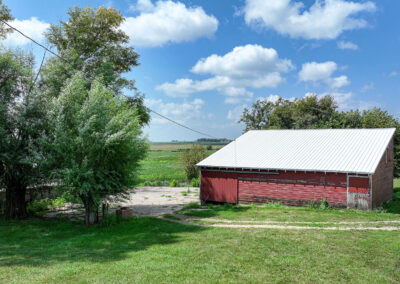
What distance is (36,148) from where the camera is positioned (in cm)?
1828

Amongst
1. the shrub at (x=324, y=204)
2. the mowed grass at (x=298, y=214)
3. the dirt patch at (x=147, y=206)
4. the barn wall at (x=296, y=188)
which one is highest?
the barn wall at (x=296, y=188)

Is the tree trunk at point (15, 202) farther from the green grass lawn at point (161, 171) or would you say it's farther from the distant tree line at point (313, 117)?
the distant tree line at point (313, 117)

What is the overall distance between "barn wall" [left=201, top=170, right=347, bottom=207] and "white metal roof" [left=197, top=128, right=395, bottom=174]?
0.77m

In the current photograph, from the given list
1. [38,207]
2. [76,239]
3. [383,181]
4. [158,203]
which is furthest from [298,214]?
[38,207]

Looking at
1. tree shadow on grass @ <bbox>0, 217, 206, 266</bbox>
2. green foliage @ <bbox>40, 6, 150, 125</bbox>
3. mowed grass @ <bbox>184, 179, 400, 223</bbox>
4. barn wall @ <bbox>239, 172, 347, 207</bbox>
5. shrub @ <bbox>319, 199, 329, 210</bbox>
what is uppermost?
green foliage @ <bbox>40, 6, 150, 125</bbox>

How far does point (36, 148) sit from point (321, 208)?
19133 millimetres

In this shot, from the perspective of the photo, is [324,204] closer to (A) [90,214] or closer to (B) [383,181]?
(B) [383,181]

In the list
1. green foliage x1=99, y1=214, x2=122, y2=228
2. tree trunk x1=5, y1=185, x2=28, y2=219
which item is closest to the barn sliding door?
green foliage x1=99, y1=214, x2=122, y2=228

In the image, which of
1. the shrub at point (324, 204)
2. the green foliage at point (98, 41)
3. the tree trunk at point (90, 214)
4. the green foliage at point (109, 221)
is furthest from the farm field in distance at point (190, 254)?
the green foliage at point (98, 41)

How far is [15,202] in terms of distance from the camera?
19.6 m

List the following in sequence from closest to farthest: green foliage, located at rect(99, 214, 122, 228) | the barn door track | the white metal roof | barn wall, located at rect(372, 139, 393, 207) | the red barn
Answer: the barn door track
green foliage, located at rect(99, 214, 122, 228)
the red barn
barn wall, located at rect(372, 139, 393, 207)
the white metal roof

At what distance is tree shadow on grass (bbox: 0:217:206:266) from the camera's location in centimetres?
1160

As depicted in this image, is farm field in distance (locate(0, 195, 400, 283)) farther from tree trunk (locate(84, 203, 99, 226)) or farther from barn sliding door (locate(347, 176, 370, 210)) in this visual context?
barn sliding door (locate(347, 176, 370, 210))

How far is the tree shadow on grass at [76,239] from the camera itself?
11597mm
